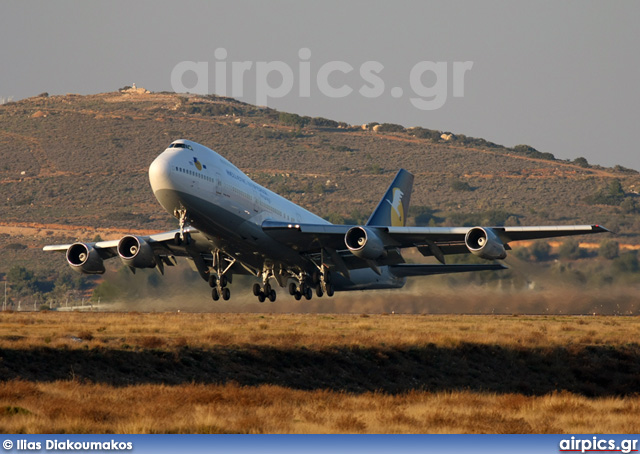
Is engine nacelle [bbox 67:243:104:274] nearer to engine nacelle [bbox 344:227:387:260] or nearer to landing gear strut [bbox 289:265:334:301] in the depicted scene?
landing gear strut [bbox 289:265:334:301]

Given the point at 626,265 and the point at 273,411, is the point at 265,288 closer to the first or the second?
the point at 273,411

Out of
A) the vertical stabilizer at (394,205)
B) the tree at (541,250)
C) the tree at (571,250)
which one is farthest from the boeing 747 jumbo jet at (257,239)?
the tree at (541,250)

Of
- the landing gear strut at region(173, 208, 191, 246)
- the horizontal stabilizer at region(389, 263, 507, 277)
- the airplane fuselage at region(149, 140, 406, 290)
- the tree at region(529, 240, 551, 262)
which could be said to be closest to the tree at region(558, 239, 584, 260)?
the tree at region(529, 240, 551, 262)

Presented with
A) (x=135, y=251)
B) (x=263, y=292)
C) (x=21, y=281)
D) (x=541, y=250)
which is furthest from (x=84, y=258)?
(x=21, y=281)

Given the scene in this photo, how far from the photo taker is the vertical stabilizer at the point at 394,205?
64.4 meters

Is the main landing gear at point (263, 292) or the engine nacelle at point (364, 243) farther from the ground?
the engine nacelle at point (364, 243)

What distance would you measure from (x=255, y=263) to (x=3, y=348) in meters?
14.2

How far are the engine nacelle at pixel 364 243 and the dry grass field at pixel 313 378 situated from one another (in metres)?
6.38

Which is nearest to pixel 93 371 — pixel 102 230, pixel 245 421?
pixel 245 421

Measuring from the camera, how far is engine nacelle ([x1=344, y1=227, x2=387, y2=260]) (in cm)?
4581

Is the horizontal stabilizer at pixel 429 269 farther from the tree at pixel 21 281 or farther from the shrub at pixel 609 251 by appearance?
the tree at pixel 21 281

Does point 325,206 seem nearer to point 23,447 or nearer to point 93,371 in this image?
point 93,371

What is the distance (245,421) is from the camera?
105 ft

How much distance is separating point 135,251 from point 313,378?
1180 centimetres
